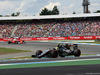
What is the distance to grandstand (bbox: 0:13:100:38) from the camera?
40.5 meters

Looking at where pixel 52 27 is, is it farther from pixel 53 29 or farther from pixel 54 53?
pixel 54 53

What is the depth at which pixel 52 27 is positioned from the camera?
143 feet

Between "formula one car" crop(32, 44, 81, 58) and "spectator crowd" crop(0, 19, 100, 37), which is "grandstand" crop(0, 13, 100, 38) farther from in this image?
"formula one car" crop(32, 44, 81, 58)

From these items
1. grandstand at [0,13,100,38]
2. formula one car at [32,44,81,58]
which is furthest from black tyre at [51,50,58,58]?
grandstand at [0,13,100,38]

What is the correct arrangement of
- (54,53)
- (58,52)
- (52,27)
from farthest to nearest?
(52,27) → (58,52) → (54,53)

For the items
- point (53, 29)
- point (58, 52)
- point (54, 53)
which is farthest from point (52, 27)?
point (54, 53)

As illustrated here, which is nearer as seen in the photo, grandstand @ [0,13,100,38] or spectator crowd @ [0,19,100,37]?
spectator crowd @ [0,19,100,37]

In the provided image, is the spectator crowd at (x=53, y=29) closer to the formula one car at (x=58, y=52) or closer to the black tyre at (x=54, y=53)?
the formula one car at (x=58, y=52)

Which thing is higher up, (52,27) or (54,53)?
(52,27)

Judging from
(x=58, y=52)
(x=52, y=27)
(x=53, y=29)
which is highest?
(x=52, y=27)

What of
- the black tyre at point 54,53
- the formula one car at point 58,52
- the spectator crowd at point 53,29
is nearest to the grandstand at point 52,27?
the spectator crowd at point 53,29

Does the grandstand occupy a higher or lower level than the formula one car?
higher

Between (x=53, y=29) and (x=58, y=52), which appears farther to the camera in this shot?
(x=53, y=29)

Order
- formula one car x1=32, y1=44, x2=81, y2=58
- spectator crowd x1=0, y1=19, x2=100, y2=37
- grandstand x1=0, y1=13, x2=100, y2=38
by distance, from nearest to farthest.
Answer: formula one car x1=32, y1=44, x2=81, y2=58 < spectator crowd x1=0, y1=19, x2=100, y2=37 < grandstand x1=0, y1=13, x2=100, y2=38
